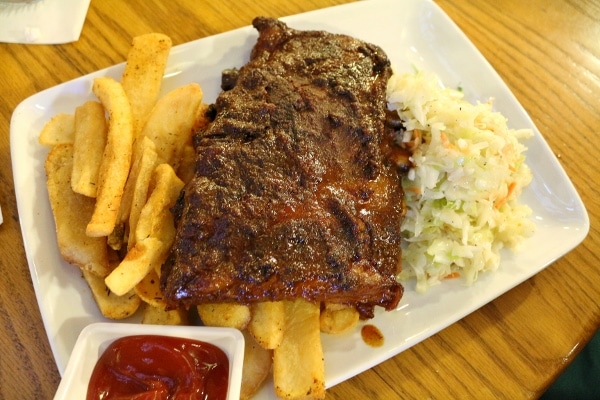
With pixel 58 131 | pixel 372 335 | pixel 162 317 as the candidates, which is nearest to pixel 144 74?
pixel 58 131

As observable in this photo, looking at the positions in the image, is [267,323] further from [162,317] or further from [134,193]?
[134,193]

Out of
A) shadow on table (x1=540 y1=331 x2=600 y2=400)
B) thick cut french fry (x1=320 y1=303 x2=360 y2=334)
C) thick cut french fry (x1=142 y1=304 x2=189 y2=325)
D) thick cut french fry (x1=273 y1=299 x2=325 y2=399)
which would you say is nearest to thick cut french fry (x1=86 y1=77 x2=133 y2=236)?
thick cut french fry (x1=142 y1=304 x2=189 y2=325)

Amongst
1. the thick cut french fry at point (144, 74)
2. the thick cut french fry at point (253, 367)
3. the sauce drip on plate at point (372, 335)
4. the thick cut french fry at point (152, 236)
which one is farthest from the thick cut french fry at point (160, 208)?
the sauce drip on plate at point (372, 335)

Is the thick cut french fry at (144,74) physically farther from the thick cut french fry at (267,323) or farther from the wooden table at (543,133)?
the thick cut french fry at (267,323)

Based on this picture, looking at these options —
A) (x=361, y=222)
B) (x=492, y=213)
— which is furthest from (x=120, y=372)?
(x=492, y=213)

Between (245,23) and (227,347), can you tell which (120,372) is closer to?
(227,347)

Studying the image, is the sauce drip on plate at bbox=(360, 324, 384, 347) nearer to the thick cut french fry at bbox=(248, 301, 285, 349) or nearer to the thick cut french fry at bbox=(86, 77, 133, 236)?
the thick cut french fry at bbox=(248, 301, 285, 349)
